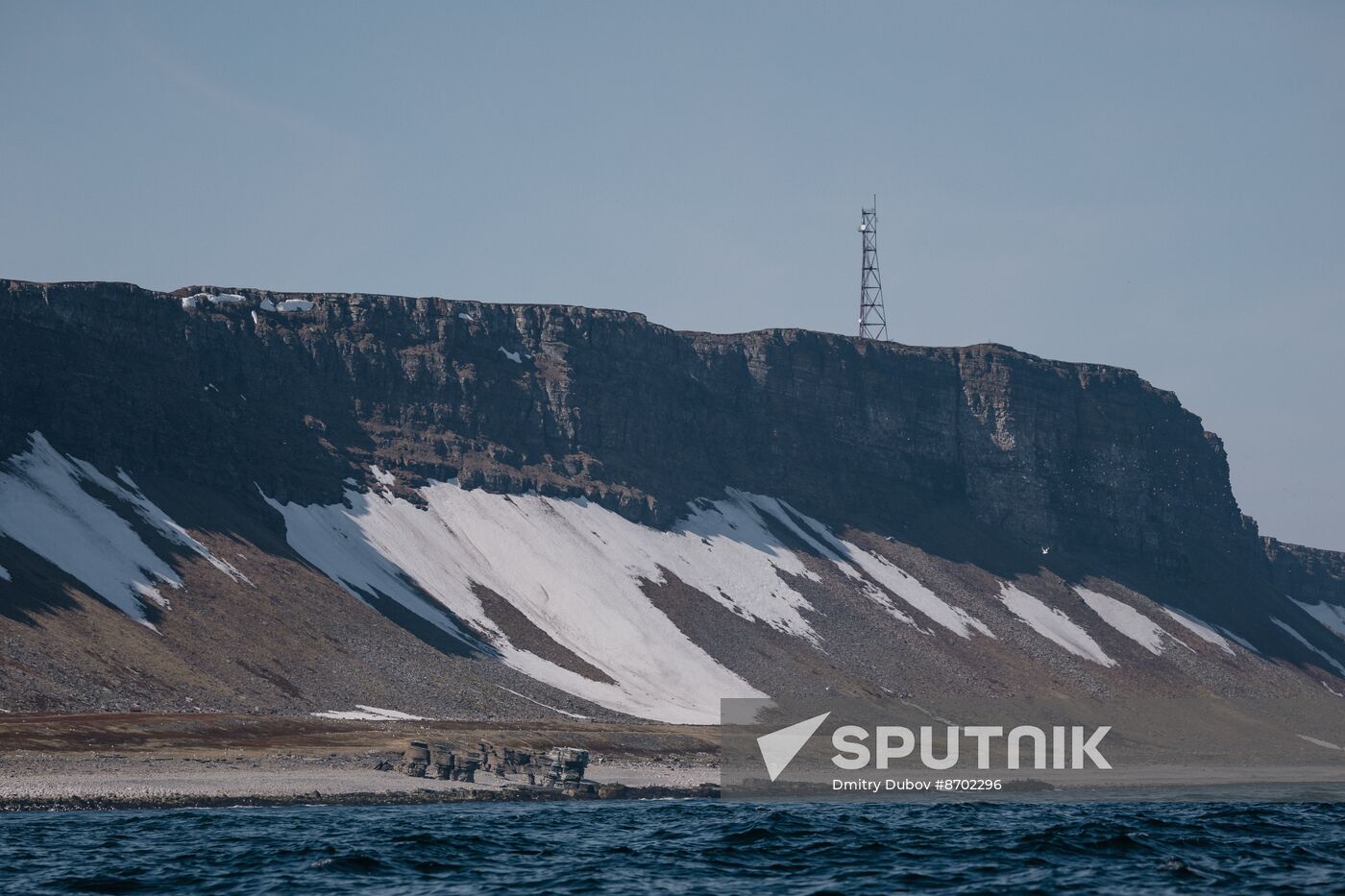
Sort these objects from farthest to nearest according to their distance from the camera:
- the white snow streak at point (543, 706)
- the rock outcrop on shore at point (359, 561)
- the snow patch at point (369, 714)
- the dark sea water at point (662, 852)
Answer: the white snow streak at point (543, 706)
the rock outcrop on shore at point (359, 561)
the snow patch at point (369, 714)
the dark sea water at point (662, 852)

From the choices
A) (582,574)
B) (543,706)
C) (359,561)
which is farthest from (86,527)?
(582,574)

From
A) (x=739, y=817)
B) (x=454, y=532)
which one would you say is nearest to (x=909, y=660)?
(x=454, y=532)

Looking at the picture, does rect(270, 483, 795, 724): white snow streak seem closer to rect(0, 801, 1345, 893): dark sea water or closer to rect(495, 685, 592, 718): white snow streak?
rect(495, 685, 592, 718): white snow streak

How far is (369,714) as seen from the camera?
4685 inches

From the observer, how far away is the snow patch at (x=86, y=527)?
131m

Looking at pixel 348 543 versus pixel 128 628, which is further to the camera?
pixel 348 543

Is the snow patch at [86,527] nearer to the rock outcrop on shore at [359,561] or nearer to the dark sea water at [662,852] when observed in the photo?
the rock outcrop on shore at [359,561]

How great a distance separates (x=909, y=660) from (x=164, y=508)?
3254 inches

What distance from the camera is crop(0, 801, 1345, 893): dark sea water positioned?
43219 mm

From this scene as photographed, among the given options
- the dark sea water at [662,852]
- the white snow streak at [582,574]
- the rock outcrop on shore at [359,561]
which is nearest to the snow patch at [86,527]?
the rock outcrop on shore at [359,561]

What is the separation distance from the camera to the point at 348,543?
16650 cm

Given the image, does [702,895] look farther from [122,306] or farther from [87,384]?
[122,306]

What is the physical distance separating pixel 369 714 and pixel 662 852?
71.7m

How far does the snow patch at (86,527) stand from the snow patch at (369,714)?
65.4ft
